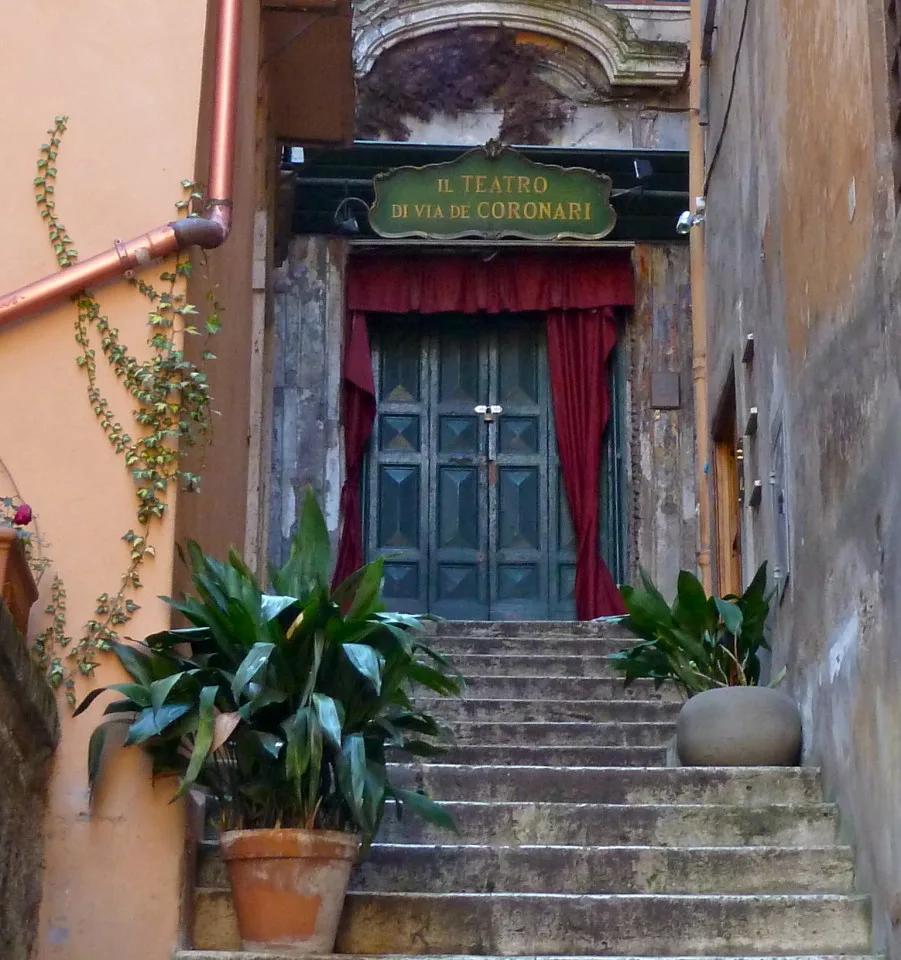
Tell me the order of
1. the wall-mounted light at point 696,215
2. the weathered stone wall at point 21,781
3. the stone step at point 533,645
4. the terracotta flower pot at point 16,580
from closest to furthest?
the weathered stone wall at point 21,781, the terracotta flower pot at point 16,580, the stone step at point 533,645, the wall-mounted light at point 696,215

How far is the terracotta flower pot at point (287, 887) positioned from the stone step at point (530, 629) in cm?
375

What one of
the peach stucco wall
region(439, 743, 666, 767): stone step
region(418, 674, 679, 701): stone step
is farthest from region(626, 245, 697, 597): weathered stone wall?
the peach stucco wall

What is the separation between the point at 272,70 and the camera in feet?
24.0

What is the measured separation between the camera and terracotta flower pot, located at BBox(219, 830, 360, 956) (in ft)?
13.2

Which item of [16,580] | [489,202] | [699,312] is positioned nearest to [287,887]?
[16,580]

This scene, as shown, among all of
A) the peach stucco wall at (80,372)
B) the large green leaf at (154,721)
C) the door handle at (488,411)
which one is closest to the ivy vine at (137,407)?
the peach stucco wall at (80,372)

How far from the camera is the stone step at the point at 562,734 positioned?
5973 millimetres

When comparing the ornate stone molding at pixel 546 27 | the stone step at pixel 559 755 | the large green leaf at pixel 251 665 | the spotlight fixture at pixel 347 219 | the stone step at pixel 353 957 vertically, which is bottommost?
the stone step at pixel 353 957

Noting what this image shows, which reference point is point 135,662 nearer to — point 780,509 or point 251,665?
point 251,665

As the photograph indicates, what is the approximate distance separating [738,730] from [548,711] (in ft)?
3.52

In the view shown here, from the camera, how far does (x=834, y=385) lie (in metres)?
5.14

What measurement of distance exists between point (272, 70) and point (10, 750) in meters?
4.21

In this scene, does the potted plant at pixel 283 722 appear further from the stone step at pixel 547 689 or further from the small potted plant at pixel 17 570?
the stone step at pixel 547 689

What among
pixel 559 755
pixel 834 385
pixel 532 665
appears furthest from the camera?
pixel 532 665
